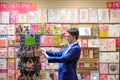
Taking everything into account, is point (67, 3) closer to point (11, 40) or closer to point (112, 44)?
point (112, 44)

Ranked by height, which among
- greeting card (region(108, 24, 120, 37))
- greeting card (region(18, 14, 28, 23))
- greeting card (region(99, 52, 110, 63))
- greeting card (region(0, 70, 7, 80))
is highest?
greeting card (region(18, 14, 28, 23))

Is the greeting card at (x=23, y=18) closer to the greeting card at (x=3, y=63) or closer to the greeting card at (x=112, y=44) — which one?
the greeting card at (x=3, y=63)

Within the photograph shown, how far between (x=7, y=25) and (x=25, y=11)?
0.61 m

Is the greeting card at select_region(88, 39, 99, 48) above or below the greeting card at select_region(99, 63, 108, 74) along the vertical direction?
above

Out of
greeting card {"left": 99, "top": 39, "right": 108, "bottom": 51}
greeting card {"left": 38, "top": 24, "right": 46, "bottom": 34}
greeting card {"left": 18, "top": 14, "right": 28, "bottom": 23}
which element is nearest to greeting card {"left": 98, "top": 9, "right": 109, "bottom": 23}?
greeting card {"left": 99, "top": 39, "right": 108, "bottom": 51}

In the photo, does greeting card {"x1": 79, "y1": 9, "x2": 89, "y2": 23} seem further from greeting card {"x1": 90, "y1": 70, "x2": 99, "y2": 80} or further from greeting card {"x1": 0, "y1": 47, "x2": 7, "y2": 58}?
greeting card {"x1": 0, "y1": 47, "x2": 7, "y2": 58}

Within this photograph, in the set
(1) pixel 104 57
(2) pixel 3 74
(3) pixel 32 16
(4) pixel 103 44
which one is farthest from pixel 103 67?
(2) pixel 3 74

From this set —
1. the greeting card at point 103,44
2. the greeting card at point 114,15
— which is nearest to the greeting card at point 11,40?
the greeting card at point 103,44

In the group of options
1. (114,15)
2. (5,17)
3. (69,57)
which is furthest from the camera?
(5,17)

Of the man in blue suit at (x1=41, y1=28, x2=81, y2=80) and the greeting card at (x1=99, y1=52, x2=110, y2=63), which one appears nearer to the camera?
the man in blue suit at (x1=41, y1=28, x2=81, y2=80)

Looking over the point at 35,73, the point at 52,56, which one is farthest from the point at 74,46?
the point at 35,73

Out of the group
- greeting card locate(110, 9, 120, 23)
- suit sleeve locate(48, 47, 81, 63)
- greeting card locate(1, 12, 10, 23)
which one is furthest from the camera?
greeting card locate(1, 12, 10, 23)

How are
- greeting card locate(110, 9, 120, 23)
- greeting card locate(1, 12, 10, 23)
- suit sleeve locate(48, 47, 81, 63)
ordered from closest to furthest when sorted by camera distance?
suit sleeve locate(48, 47, 81, 63) < greeting card locate(110, 9, 120, 23) < greeting card locate(1, 12, 10, 23)

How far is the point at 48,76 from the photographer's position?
7.25 m
